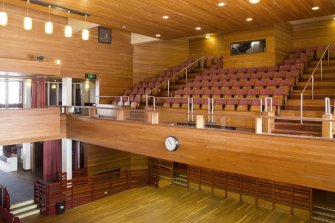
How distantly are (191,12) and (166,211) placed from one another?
573cm

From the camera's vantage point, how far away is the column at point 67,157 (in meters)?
9.30

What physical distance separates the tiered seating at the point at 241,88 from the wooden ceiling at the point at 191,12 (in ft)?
5.27

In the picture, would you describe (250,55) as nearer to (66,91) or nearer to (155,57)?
(155,57)

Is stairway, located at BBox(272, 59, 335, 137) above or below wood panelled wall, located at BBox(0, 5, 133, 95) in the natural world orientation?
below

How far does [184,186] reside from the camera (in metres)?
10.6

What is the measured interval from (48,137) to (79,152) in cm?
231

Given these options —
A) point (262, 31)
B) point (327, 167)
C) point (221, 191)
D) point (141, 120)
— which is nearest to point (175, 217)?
point (221, 191)

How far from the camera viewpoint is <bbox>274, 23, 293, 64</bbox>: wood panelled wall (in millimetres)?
10148

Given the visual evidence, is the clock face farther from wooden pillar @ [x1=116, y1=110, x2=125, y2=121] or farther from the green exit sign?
the green exit sign

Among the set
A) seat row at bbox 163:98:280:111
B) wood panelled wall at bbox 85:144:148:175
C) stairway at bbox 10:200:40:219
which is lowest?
stairway at bbox 10:200:40:219

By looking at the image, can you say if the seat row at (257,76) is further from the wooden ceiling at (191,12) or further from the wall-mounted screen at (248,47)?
the wooden ceiling at (191,12)

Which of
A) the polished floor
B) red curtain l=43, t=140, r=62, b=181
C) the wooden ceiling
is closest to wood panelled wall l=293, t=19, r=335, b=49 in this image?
the wooden ceiling

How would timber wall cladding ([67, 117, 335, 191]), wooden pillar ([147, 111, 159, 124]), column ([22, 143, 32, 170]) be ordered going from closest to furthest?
timber wall cladding ([67, 117, 335, 191]), wooden pillar ([147, 111, 159, 124]), column ([22, 143, 32, 170])

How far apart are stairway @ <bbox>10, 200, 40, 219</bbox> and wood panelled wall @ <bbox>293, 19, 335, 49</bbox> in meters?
10.9
